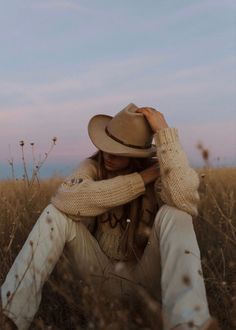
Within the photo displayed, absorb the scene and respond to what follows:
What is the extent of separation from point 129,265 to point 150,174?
1.77 feet

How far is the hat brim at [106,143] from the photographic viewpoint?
336 centimetres

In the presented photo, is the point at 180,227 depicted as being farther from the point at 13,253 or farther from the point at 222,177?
the point at 222,177

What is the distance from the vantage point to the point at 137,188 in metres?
3.26

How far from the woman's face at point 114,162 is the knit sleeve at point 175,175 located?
25 cm

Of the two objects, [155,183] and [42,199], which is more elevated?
[155,183]

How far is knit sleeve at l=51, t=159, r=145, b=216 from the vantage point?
124 inches

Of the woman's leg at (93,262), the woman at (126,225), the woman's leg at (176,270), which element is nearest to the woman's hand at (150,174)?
the woman at (126,225)

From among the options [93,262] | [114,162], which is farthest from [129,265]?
[114,162]

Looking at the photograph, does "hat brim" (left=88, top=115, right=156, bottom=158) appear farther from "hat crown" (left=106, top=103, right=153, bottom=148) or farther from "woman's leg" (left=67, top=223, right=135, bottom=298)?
"woman's leg" (left=67, top=223, right=135, bottom=298)

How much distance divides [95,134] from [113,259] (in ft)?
2.41

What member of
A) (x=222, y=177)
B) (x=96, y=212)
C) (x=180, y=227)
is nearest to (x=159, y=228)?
(x=180, y=227)

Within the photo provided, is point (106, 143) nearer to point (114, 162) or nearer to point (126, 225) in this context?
point (114, 162)

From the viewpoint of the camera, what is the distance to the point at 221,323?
3.05 m

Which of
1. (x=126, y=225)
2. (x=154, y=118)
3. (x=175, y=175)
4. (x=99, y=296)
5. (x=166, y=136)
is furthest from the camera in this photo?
(x=126, y=225)
